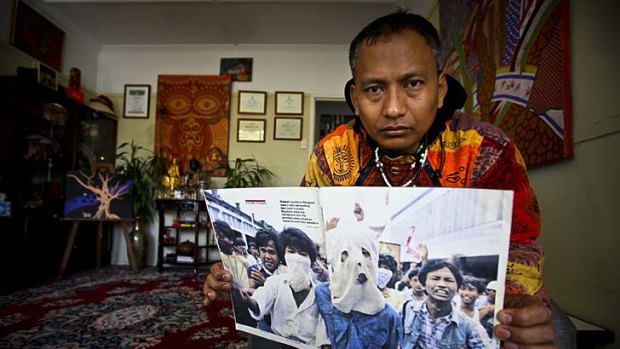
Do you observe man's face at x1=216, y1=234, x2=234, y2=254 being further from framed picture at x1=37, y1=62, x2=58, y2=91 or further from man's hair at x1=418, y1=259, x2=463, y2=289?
framed picture at x1=37, y1=62, x2=58, y2=91

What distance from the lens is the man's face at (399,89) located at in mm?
662

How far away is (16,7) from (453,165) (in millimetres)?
3692

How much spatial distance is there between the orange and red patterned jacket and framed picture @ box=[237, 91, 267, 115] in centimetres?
307

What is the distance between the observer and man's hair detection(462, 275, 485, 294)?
411 millimetres

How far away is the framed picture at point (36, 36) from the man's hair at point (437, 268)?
366 centimetres

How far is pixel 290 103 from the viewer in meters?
3.80

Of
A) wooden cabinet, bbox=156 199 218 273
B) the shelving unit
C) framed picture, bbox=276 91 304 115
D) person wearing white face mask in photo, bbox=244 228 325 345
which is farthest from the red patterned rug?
the shelving unit

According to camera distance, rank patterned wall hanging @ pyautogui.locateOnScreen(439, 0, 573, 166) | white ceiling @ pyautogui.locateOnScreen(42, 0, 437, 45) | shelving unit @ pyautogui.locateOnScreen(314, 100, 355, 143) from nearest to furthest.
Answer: patterned wall hanging @ pyautogui.locateOnScreen(439, 0, 573, 166) < white ceiling @ pyautogui.locateOnScreen(42, 0, 437, 45) < shelving unit @ pyautogui.locateOnScreen(314, 100, 355, 143)

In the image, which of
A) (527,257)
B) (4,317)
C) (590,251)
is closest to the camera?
(527,257)

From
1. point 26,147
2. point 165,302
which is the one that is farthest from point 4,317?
point 26,147

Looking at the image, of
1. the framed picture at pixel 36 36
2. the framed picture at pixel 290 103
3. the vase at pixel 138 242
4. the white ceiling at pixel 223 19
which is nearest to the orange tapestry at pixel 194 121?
the white ceiling at pixel 223 19

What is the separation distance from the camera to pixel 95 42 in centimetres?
Answer: 377

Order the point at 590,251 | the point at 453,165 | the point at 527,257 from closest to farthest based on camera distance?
the point at 527,257 < the point at 453,165 < the point at 590,251

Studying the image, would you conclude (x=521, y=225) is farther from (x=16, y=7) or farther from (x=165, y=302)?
(x=16, y=7)
